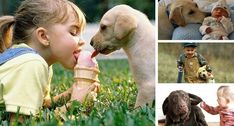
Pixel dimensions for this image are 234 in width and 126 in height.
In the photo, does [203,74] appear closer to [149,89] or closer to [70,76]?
[149,89]

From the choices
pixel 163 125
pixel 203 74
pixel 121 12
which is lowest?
pixel 163 125

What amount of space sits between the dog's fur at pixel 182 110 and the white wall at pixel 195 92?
0.05 ft

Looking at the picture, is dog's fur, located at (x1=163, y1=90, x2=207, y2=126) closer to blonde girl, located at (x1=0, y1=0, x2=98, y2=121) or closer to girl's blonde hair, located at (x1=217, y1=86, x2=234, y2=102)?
girl's blonde hair, located at (x1=217, y1=86, x2=234, y2=102)

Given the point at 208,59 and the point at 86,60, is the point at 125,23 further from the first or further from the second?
the point at 208,59

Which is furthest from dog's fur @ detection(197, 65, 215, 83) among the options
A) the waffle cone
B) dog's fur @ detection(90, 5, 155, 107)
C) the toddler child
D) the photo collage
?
the waffle cone

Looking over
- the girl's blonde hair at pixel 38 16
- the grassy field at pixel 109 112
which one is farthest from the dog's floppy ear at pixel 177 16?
the girl's blonde hair at pixel 38 16

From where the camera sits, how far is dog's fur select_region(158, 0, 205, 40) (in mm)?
2564

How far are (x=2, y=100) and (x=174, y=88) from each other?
1.02 m

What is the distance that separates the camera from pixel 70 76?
562 centimetres

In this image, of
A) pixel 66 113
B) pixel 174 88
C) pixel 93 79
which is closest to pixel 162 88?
pixel 174 88

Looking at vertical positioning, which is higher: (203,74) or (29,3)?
(29,3)

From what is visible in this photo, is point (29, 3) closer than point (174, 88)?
No

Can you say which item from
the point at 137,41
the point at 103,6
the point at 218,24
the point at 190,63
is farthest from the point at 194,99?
the point at 103,6

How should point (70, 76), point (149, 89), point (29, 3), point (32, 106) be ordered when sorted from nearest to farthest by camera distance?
point (32, 106), point (149, 89), point (29, 3), point (70, 76)
